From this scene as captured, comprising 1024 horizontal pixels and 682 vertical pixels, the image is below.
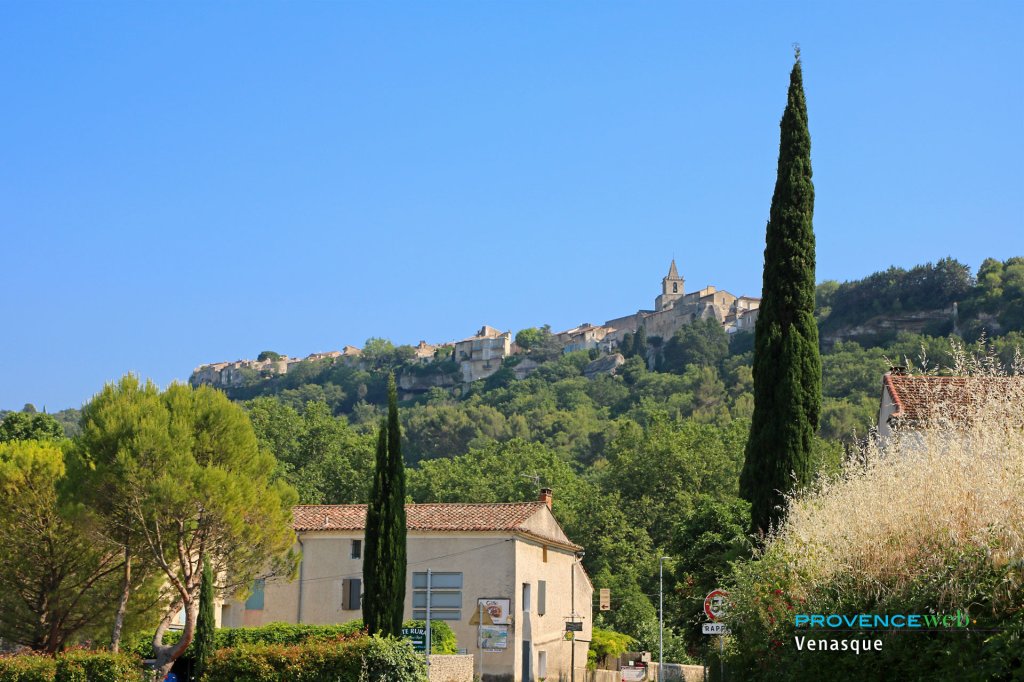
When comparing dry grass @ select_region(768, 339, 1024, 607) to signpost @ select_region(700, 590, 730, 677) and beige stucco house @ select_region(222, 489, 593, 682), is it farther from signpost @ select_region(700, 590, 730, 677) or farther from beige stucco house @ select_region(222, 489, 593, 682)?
beige stucco house @ select_region(222, 489, 593, 682)

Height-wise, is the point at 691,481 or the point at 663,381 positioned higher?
the point at 663,381

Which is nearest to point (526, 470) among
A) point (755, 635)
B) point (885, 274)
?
point (755, 635)

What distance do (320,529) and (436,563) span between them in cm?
407

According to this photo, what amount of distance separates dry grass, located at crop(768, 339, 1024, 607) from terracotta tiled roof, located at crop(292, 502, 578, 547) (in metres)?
23.1

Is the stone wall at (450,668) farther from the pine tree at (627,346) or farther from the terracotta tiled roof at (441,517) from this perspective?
the pine tree at (627,346)

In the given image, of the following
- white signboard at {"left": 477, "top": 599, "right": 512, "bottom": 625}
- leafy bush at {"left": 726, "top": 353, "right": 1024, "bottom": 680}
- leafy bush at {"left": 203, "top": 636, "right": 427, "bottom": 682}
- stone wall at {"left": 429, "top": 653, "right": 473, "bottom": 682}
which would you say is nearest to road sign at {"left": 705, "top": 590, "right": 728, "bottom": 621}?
leafy bush at {"left": 726, "top": 353, "right": 1024, "bottom": 680}

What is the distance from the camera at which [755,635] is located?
14117 millimetres

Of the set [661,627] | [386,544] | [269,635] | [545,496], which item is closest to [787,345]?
[386,544]

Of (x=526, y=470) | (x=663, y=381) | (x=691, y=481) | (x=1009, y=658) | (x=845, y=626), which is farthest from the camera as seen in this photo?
(x=663, y=381)

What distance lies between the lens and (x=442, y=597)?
116 feet

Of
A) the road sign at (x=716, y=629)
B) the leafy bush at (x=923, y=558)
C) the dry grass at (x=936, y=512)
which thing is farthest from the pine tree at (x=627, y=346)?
the dry grass at (x=936, y=512)

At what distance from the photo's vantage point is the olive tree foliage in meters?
27.4

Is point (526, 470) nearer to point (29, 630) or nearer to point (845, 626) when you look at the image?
point (29, 630)

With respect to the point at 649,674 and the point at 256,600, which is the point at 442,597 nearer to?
the point at 256,600
